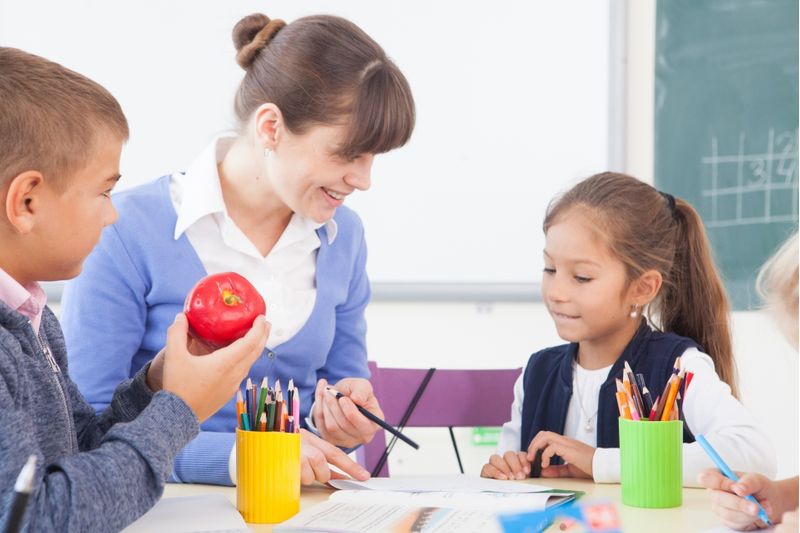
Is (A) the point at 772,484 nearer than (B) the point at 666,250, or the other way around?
(A) the point at 772,484

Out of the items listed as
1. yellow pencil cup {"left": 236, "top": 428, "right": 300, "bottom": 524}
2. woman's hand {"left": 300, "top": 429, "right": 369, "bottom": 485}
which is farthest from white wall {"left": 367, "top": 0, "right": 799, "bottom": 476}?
yellow pencil cup {"left": 236, "top": 428, "right": 300, "bottom": 524}

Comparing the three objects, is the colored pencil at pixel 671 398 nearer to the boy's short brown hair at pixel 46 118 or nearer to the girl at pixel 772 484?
the girl at pixel 772 484

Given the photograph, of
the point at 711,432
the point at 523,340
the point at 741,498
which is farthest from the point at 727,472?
the point at 523,340

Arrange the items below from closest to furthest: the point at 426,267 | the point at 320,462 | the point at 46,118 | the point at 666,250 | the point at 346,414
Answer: the point at 46,118
the point at 320,462
the point at 346,414
the point at 666,250
the point at 426,267

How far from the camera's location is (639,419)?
126 cm

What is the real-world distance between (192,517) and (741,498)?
604 mm

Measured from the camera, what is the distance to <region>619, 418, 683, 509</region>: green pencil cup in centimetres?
122

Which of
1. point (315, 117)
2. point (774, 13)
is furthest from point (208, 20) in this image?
point (774, 13)

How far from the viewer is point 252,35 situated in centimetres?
175

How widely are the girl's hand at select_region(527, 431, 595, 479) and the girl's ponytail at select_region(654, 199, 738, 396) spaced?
519 mm

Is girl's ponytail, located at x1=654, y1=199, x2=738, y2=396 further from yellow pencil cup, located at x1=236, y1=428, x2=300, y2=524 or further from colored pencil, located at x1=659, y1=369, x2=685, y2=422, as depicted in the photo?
yellow pencil cup, located at x1=236, y1=428, x2=300, y2=524

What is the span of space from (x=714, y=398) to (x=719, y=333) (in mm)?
331

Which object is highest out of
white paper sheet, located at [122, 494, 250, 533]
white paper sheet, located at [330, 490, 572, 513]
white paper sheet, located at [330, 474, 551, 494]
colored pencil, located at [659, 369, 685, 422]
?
colored pencil, located at [659, 369, 685, 422]

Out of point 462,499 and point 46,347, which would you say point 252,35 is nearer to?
point 46,347
